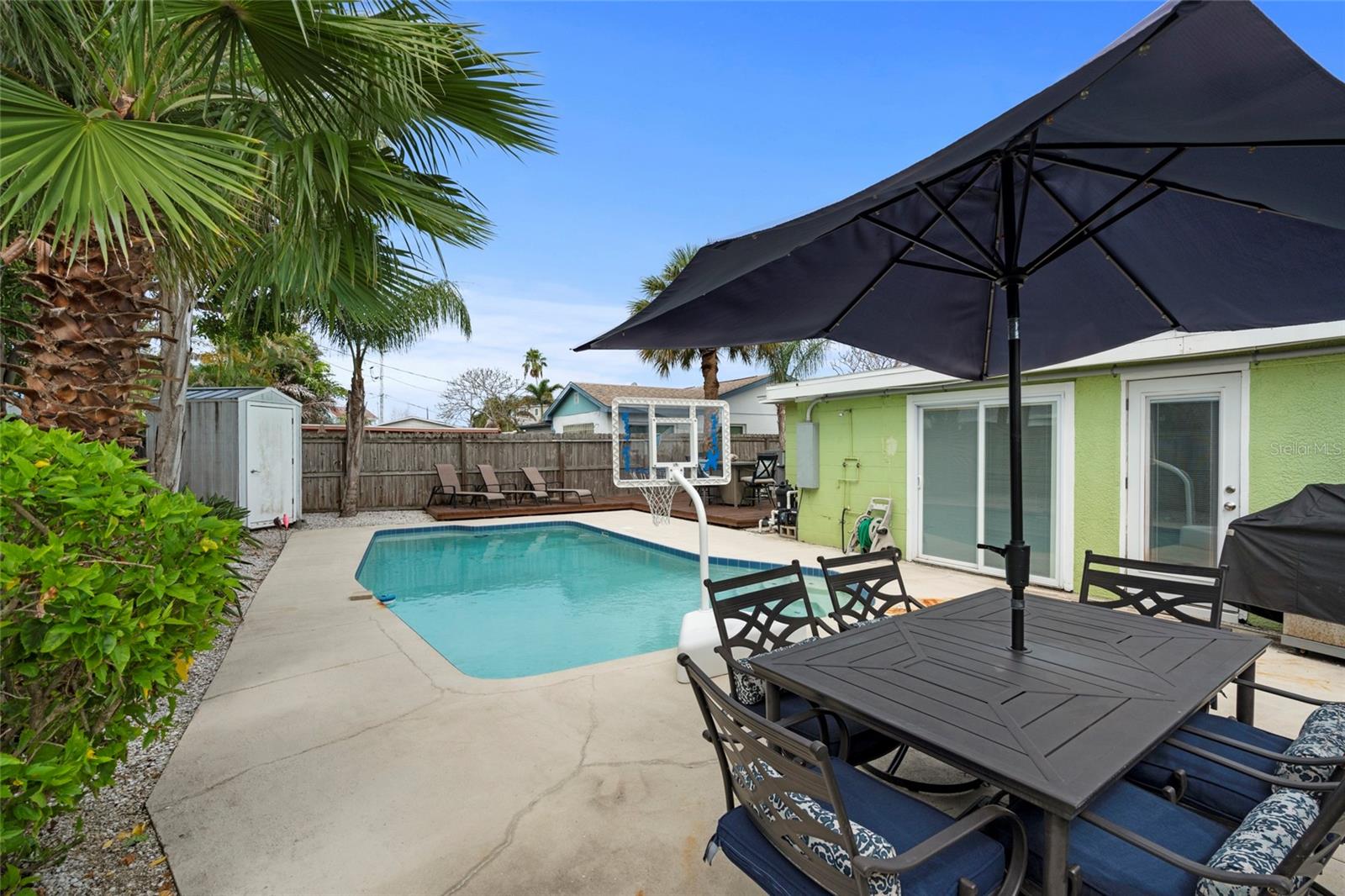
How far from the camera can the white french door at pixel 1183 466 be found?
4980 mm

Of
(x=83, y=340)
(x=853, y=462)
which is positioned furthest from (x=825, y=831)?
(x=853, y=462)

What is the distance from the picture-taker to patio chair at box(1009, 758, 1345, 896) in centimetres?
120

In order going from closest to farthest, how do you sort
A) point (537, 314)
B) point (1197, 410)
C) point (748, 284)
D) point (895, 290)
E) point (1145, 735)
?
point (1145, 735), point (748, 284), point (895, 290), point (1197, 410), point (537, 314)

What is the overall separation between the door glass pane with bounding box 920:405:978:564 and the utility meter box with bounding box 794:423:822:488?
176cm

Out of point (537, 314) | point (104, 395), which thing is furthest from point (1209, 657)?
point (537, 314)

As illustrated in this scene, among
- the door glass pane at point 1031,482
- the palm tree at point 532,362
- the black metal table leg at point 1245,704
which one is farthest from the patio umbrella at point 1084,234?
the palm tree at point 532,362

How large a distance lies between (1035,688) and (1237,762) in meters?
0.66

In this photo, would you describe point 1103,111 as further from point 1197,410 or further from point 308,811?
point 1197,410

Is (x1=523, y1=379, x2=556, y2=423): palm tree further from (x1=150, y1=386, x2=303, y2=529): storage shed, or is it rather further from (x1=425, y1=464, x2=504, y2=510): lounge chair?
(x1=150, y1=386, x2=303, y2=529): storage shed

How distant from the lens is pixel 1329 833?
4.04 ft

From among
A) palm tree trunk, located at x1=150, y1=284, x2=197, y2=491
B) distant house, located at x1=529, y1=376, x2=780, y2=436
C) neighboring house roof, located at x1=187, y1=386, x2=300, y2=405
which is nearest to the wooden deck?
neighboring house roof, located at x1=187, y1=386, x2=300, y2=405

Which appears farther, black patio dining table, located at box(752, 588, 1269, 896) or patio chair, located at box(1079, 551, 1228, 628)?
patio chair, located at box(1079, 551, 1228, 628)

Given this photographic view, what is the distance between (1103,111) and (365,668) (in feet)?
15.5

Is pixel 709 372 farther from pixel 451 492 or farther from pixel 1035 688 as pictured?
pixel 1035 688
